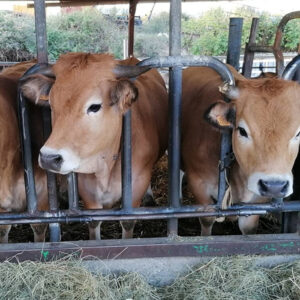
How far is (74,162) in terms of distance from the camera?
2.59m

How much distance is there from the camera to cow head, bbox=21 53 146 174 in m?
2.53

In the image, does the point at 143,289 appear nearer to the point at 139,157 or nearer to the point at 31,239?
the point at 139,157

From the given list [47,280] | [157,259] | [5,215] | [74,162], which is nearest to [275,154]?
[157,259]

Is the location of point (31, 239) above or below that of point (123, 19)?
below

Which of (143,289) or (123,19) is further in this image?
(123,19)

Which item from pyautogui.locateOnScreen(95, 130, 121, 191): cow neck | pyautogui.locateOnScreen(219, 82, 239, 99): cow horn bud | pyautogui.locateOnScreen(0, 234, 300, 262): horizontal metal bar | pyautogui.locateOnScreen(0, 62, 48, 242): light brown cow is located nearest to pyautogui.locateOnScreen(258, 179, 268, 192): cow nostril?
pyautogui.locateOnScreen(0, 234, 300, 262): horizontal metal bar

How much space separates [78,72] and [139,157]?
975 mm

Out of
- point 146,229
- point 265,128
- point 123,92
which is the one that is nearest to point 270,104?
point 265,128

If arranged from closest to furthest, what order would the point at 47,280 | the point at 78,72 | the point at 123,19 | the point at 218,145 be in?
the point at 47,280 < the point at 78,72 < the point at 218,145 < the point at 123,19

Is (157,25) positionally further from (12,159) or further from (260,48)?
(12,159)

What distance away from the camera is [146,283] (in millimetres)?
2686

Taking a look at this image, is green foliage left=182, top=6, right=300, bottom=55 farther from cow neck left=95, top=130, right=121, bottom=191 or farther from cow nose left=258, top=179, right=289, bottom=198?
cow nose left=258, top=179, right=289, bottom=198

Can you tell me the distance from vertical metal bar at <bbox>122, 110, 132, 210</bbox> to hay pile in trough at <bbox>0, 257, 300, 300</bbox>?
1.64 ft

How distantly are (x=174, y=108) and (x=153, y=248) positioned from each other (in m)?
0.97
